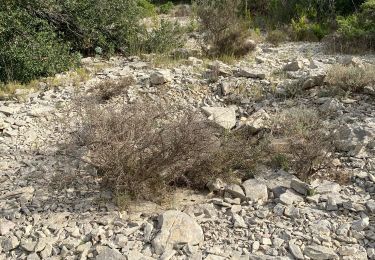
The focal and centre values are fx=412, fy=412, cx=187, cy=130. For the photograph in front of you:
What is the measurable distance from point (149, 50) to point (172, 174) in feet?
13.9

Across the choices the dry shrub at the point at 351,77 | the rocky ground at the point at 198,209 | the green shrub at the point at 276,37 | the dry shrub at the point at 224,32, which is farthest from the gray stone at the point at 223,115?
the green shrub at the point at 276,37

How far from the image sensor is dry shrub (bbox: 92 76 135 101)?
516cm

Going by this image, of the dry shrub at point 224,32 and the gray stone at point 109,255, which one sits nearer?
the gray stone at point 109,255

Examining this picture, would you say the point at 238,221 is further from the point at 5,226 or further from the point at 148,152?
the point at 5,226

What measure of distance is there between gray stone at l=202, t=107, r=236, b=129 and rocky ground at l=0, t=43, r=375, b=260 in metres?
0.01

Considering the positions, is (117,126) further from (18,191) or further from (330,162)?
(330,162)

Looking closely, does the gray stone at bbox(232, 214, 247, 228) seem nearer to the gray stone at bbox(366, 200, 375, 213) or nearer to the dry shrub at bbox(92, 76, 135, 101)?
the gray stone at bbox(366, 200, 375, 213)

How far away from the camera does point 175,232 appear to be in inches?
114

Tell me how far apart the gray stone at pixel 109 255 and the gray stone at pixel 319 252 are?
1233 mm

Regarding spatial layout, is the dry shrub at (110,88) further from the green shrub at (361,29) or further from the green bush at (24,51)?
the green shrub at (361,29)

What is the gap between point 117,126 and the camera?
3.22 m

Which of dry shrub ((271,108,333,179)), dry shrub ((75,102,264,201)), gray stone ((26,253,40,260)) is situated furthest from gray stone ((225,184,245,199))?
gray stone ((26,253,40,260))

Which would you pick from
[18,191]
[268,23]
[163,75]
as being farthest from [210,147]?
[268,23]

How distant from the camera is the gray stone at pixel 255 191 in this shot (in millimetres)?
3352
